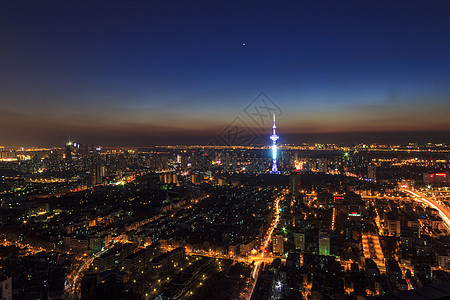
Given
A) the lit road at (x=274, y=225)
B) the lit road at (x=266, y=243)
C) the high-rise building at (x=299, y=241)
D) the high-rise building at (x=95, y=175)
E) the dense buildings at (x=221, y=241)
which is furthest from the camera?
the high-rise building at (x=95, y=175)

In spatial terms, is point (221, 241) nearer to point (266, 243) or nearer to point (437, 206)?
point (266, 243)

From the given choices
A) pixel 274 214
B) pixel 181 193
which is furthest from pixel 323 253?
pixel 181 193

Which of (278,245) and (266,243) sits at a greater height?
(278,245)

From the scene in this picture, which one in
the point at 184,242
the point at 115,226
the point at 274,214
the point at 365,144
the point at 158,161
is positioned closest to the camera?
the point at 184,242

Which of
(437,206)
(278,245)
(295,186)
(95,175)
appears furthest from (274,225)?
(95,175)

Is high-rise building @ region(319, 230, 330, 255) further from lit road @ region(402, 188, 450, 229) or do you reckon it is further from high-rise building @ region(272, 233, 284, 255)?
lit road @ region(402, 188, 450, 229)

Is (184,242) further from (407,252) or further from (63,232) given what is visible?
(407,252)

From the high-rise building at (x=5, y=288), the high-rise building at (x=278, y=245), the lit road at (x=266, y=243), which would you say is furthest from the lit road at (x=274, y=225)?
the high-rise building at (x=5, y=288)

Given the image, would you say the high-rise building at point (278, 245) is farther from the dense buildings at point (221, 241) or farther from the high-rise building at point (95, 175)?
the high-rise building at point (95, 175)

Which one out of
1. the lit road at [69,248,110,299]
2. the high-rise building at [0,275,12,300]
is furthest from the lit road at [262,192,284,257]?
the high-rise building at [0,275,12,300]
